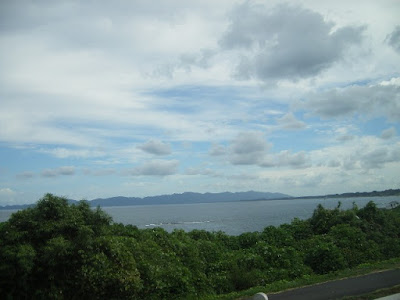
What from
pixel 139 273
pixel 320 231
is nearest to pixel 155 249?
pixel 139 273

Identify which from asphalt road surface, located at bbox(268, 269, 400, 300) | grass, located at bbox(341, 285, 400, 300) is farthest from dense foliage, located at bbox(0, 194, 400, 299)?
grass, located at bbox(341, 285, 400, 300)

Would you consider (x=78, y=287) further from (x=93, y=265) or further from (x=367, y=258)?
(x=367, y=258)

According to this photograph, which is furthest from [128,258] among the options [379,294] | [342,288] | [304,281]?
[379,294]

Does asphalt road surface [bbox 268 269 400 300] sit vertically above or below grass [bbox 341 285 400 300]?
below

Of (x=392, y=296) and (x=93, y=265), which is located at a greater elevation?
(x=93, y=265)

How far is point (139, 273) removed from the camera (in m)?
10.2

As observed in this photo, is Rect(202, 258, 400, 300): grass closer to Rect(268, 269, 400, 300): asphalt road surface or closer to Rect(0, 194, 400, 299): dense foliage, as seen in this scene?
Rect(268, 269, 400, 300): asphalt road surface

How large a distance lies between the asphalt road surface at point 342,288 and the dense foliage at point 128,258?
2.19m

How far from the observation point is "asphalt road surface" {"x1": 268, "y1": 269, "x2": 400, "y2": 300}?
1044 cm

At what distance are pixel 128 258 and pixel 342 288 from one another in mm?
Answer: 6121

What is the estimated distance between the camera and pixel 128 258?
10.1m

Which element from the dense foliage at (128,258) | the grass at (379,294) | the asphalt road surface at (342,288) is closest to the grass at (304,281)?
the grass at (379,294)

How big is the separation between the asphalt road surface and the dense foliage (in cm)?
219

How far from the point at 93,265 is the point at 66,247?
755 mm
